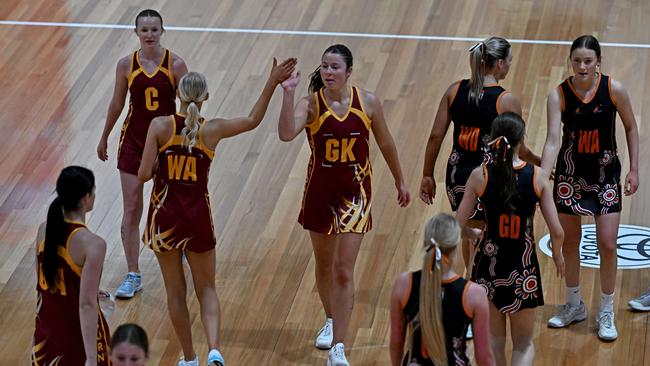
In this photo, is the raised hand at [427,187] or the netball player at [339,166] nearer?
the netball player at [339,166]

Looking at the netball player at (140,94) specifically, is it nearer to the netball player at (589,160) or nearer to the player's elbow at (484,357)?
the netball player at (589,160)

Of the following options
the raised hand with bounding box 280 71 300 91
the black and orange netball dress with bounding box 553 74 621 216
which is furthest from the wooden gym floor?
the raised hand with bounding box 280 71 300 91

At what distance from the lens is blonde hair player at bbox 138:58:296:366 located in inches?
234

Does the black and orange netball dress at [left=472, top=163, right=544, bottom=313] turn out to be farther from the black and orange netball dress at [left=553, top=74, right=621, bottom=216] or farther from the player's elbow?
the black and orange netball dress at [left=553, top=74, right=621, bottom=216]

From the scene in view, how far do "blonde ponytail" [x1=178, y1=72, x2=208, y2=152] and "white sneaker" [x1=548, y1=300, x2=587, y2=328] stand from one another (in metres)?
2.28

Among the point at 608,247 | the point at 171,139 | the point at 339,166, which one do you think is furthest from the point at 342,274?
the point at 608,247

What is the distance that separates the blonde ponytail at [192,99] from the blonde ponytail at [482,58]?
1399 millimetres

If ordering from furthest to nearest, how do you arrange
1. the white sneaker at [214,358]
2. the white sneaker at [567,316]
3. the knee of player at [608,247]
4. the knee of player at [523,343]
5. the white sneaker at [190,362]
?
the white sneaker at [567,316] < the knee of player at [608,247] < the white sneaker at [190,362] < the white sneaker at [214,358] < the knee of player at [523,343]

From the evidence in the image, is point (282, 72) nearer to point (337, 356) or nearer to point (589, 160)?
Result: point (337, 356)

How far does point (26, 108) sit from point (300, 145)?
2168 millimetres

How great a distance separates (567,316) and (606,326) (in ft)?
0.78

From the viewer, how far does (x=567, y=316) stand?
6.86 metres

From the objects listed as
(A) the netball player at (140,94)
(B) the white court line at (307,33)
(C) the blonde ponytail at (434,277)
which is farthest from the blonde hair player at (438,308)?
(B) the white court line at (307,33)

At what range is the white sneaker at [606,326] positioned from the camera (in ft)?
21.9
